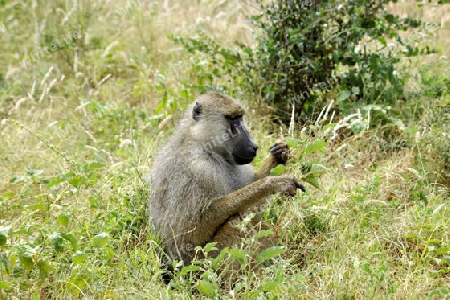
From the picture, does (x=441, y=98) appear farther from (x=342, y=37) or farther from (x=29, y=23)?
(x=29, y=23)

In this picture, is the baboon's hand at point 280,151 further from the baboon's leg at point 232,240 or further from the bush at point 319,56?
the bush at point 319,56

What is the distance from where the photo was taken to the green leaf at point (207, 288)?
341 centimetres

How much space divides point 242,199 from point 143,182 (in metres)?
0.88

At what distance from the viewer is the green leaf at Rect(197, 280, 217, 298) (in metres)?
3.41

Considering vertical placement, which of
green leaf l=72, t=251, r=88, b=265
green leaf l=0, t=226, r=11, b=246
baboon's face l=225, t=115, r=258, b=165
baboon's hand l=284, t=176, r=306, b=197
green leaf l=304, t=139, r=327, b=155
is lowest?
baboon's hand l=284, t=176, r=306, b=197

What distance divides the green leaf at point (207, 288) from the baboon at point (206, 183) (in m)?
0.62

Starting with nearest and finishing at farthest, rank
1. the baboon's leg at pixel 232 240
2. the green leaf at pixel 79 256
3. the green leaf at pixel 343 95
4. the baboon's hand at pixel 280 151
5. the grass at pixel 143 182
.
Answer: the green leaf at pixel 79 256, the grass at pixel 143 182, the baboon's leg at pixel 232 240, the baboon's hand at pixel 280 151, the green leaf at pixel 343 95

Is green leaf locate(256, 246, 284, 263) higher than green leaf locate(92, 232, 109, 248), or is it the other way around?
green leaf locate(92, 232, 109, 248)

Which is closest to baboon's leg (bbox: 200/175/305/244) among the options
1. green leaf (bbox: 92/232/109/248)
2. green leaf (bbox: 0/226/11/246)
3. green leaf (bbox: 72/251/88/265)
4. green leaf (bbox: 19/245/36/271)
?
green leaf (bbox: 92/232/109/248)

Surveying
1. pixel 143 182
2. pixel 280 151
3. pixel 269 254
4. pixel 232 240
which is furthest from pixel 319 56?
pixel 269 254

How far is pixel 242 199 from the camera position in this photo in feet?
13.4

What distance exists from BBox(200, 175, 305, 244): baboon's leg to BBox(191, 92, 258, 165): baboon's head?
1.15 ft

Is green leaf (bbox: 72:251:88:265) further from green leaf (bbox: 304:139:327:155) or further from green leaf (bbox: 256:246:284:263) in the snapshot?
green leaf (bbox: 304:139:327:155)

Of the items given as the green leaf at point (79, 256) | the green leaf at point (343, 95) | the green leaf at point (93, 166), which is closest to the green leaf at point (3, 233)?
the green leaf at point (79, 256)
